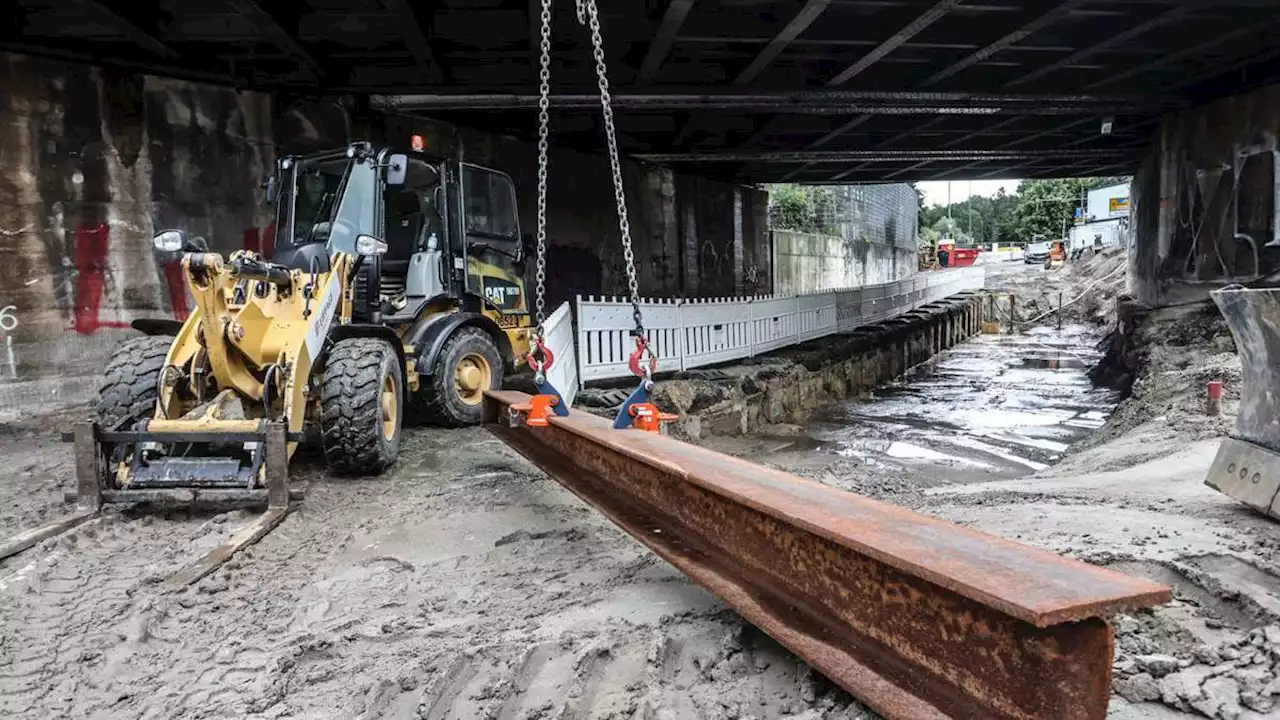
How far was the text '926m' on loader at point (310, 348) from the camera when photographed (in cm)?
446

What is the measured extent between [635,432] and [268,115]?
27.2 ft

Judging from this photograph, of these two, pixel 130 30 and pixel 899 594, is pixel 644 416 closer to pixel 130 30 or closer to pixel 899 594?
pixel 899 594

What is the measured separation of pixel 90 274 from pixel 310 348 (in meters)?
5.25

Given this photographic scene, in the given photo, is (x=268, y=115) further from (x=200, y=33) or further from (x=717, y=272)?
(x=717, y=272)

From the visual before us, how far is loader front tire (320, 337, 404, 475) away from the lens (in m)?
5.16

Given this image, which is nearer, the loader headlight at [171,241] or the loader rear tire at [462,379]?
the loader headlight at [171,241]

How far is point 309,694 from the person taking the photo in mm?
2527

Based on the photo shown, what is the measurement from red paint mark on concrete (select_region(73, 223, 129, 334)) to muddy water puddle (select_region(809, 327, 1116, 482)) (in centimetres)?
903

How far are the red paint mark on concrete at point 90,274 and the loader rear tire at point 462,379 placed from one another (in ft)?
14.6

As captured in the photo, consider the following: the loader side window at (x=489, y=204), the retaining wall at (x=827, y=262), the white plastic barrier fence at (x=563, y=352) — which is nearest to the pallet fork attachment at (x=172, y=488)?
the white plastic barrier fence at (x=563, y=352)

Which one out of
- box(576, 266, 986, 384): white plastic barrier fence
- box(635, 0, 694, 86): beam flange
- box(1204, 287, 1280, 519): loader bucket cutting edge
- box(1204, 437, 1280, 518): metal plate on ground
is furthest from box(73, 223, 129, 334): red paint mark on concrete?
box(1204, 437, 1280, 518): metal plate on ground

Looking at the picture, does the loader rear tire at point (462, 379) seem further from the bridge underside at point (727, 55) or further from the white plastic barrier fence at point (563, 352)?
the bridge underside at point (727, 55)

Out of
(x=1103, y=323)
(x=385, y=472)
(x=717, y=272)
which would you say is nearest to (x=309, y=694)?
(x=385, y=472)

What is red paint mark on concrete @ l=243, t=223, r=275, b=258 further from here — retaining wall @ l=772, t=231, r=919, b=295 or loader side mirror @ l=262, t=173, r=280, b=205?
retaining wall @ l=772, t=231, r=919, b=295
